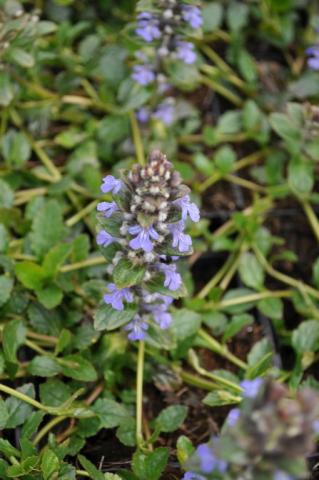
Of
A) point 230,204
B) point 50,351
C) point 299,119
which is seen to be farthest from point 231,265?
point 50,351

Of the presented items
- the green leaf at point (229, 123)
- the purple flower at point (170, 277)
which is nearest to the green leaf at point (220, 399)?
the purple flower at point (170, 277)

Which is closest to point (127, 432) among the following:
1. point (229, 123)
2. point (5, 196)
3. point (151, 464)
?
point (151, 464)

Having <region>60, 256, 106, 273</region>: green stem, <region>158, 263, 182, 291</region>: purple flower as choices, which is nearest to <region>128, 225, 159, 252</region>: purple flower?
<region>158, 263, 182, 291</region>: purple flower

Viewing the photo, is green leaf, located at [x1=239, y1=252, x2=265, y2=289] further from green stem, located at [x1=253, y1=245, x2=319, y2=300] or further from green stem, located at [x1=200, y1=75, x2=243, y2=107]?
green stem, located at [x1=200, y1=75, x2=243, y2=107]

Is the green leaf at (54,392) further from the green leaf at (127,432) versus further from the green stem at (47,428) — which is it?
the green leaf at (127,432)

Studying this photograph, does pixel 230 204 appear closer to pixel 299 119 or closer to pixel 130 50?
pixel 299 119
